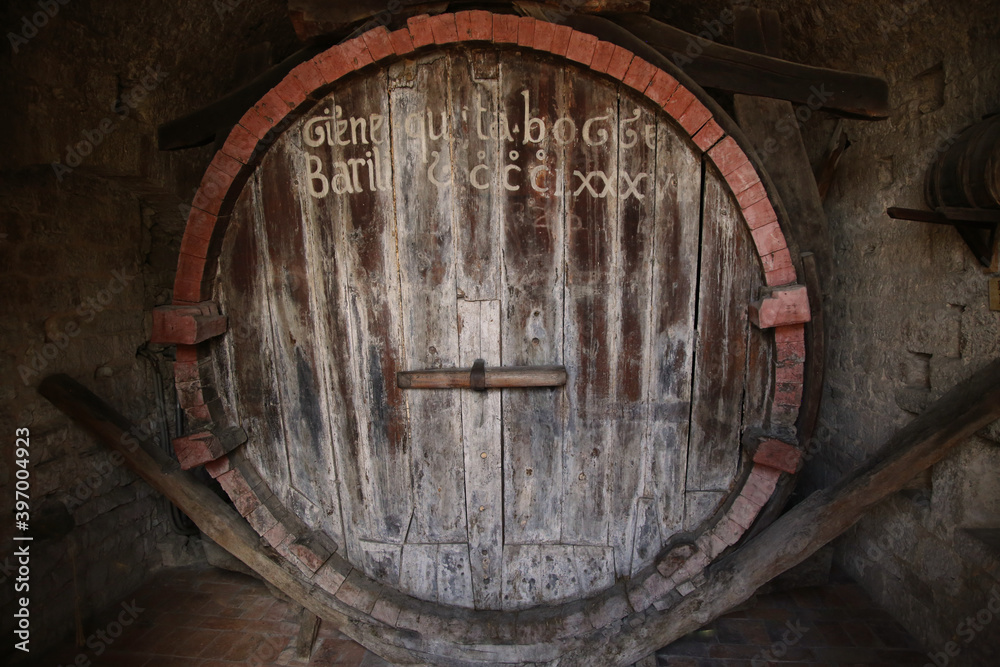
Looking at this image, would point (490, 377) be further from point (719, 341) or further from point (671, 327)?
point (719, 341)

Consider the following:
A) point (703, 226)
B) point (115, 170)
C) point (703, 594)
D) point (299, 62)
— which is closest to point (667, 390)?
point (703, 226)

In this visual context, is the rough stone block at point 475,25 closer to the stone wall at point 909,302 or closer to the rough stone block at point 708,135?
the rough stone block at point 708,135

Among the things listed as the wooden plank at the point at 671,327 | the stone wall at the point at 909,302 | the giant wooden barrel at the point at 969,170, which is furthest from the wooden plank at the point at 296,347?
the giant wooden barrel at the point at 969,170

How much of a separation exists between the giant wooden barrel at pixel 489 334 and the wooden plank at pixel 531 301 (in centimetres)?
1

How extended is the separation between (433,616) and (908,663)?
2486mm

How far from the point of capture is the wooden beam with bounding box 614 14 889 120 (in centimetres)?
244

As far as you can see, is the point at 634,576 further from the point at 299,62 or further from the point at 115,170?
the point at 115,170

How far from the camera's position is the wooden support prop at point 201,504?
277 centimetres

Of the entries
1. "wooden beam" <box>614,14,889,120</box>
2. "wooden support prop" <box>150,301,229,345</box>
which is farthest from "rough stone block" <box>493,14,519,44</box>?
"wooden support prop" <box>150,301,229,345</box>

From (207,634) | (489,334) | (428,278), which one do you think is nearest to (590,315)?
(489,334)

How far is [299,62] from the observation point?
2.51 meters
